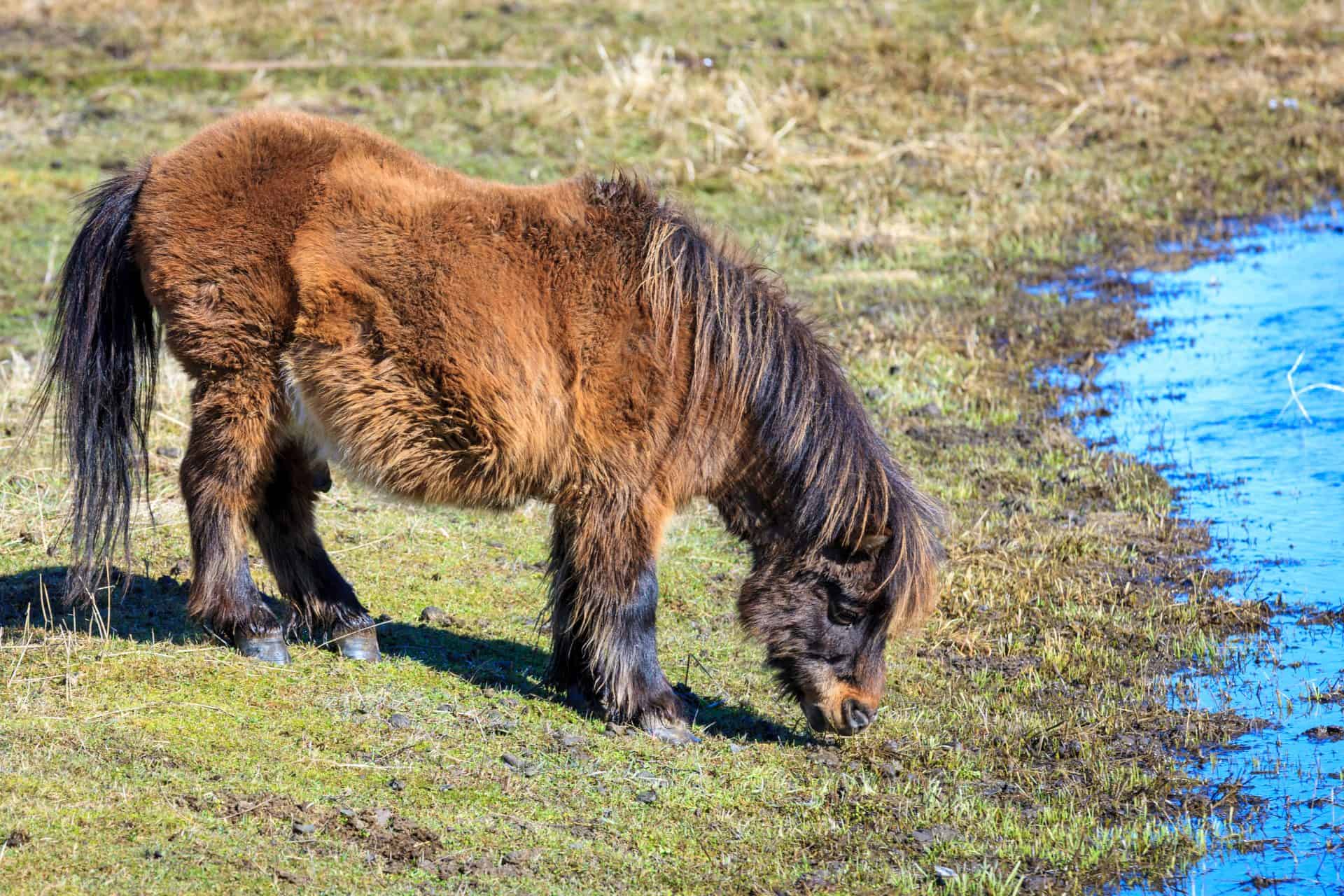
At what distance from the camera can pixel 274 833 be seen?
410cm

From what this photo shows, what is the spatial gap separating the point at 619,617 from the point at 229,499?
5.06 feet

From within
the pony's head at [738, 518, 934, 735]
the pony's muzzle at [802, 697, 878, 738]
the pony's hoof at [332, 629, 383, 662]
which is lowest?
the pony's hoof at [332, 629, 383, 662]

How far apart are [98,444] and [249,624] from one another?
92 cm

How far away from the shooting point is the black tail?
17.6 ft

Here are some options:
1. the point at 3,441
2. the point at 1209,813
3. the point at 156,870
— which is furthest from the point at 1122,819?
the point at 3,441

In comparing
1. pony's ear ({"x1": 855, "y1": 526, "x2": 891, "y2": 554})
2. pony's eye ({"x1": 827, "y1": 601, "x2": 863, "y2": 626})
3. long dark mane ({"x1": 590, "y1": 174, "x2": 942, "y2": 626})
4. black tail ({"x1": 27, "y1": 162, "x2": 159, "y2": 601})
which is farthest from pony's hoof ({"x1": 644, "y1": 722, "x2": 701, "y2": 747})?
black tail ({"x1": 27, "y1": 162, "x2": 159, "y2": 601})

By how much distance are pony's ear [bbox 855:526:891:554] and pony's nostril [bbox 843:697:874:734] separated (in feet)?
1.82

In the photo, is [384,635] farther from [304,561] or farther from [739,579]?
[739,579]

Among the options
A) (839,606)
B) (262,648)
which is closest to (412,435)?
(262,648)

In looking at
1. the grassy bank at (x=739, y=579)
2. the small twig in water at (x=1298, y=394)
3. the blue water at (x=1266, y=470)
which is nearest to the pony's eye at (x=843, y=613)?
the grassy bank at (x=739, y=579)

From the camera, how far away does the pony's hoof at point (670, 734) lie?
16.5 feet

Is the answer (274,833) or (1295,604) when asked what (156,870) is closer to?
(274,833)

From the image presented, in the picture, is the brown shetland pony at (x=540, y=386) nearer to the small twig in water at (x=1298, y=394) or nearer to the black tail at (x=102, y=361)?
the black tail at (x=102, y=361)

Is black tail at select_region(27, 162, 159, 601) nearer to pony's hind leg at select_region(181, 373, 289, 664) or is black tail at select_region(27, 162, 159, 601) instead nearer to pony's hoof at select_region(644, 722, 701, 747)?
pony's hind leg at select_region(181, 373, 289, 664)
